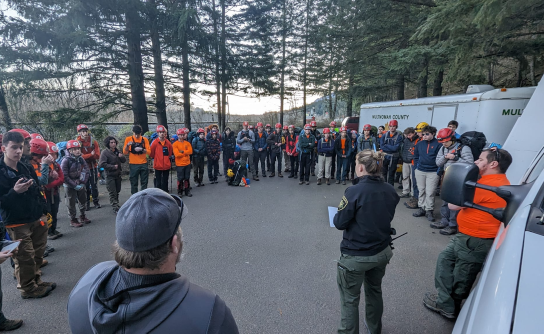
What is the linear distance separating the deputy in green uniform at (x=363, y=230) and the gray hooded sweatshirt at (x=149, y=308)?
1586mm

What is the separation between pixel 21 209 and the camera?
320cm

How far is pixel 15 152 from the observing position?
3117 millimetres

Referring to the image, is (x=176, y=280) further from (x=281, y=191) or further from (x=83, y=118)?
(x=83, y=118)

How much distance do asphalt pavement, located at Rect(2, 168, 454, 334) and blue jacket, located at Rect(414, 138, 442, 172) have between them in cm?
122

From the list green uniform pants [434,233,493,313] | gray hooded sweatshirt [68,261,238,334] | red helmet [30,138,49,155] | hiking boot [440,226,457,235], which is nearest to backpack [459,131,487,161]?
hiking boot [440,226,457,235]

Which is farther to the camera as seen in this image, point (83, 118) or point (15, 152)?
point (83, 118)

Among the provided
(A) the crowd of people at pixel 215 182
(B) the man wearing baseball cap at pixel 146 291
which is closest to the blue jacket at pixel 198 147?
(A) the crowd of people at pixel 215 182

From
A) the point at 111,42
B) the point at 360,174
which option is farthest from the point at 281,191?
the point at 111,42

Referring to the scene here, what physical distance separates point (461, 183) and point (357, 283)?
128cm

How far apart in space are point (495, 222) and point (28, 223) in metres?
5.43

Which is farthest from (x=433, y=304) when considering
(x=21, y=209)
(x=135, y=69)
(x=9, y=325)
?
(x=135, y=69)

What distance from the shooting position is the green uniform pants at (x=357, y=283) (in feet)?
7.54

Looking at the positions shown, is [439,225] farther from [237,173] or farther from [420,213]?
[237,173]

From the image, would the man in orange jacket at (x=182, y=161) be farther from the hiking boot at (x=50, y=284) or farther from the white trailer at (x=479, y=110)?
the white trailer at (x=479, y=110)
